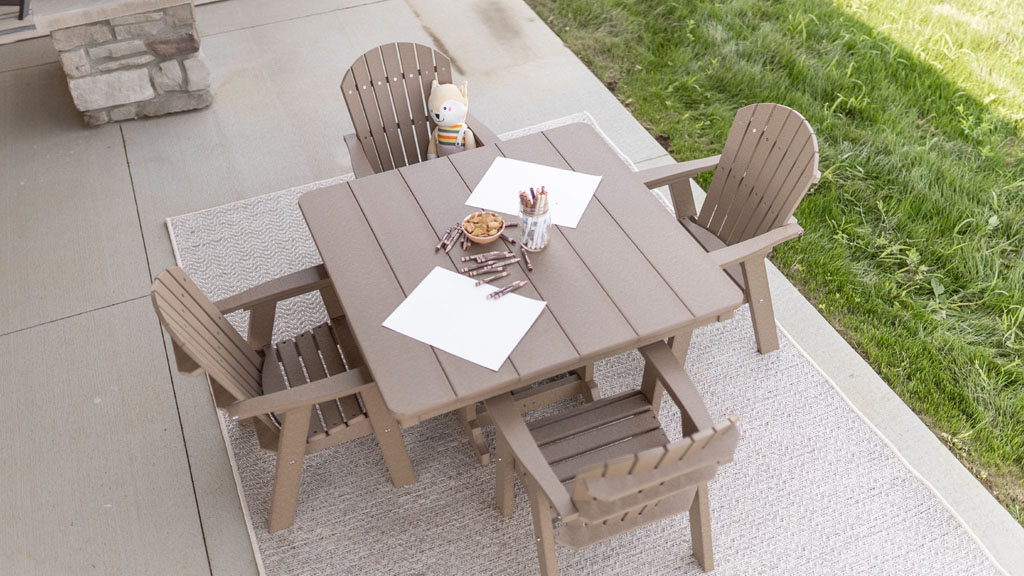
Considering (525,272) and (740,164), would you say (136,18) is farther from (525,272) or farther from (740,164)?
(740,164)

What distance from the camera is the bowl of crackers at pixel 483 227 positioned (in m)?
2.50

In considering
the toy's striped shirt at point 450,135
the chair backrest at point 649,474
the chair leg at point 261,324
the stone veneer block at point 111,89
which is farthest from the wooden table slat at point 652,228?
the stone veneer block at point 111,89

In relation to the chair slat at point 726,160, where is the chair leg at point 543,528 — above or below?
below

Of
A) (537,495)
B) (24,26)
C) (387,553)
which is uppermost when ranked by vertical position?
(24,26)

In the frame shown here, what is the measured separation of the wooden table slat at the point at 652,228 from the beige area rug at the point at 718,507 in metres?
0.72

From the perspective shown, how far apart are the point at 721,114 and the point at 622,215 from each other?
1.98 meters

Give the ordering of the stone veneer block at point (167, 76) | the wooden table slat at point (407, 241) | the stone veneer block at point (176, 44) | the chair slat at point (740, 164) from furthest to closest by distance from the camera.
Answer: the stone veneer block at point (167, 76), the stone veneer block at point (176, 44), the chair slat at point (740, 164), the wooden table slat at point (407, 241)

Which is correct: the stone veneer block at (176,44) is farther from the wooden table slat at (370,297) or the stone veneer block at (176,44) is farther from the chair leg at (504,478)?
the chair leg at (504,478)

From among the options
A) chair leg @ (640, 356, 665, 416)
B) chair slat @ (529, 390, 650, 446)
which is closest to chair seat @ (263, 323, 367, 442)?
chair slat @ (529, 390, 650, 446)

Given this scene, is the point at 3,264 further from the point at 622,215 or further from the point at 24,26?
the point at 622,215

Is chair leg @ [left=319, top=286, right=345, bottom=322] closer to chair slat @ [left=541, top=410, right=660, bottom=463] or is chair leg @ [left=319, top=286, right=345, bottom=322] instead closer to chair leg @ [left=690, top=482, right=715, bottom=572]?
chair slat @ [left=541, top=410, right=660, bottom=463]

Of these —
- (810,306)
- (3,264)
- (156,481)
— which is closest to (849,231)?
A: (810,306)

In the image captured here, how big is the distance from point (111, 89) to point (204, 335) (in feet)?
8.45

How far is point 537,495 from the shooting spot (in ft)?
7.23
